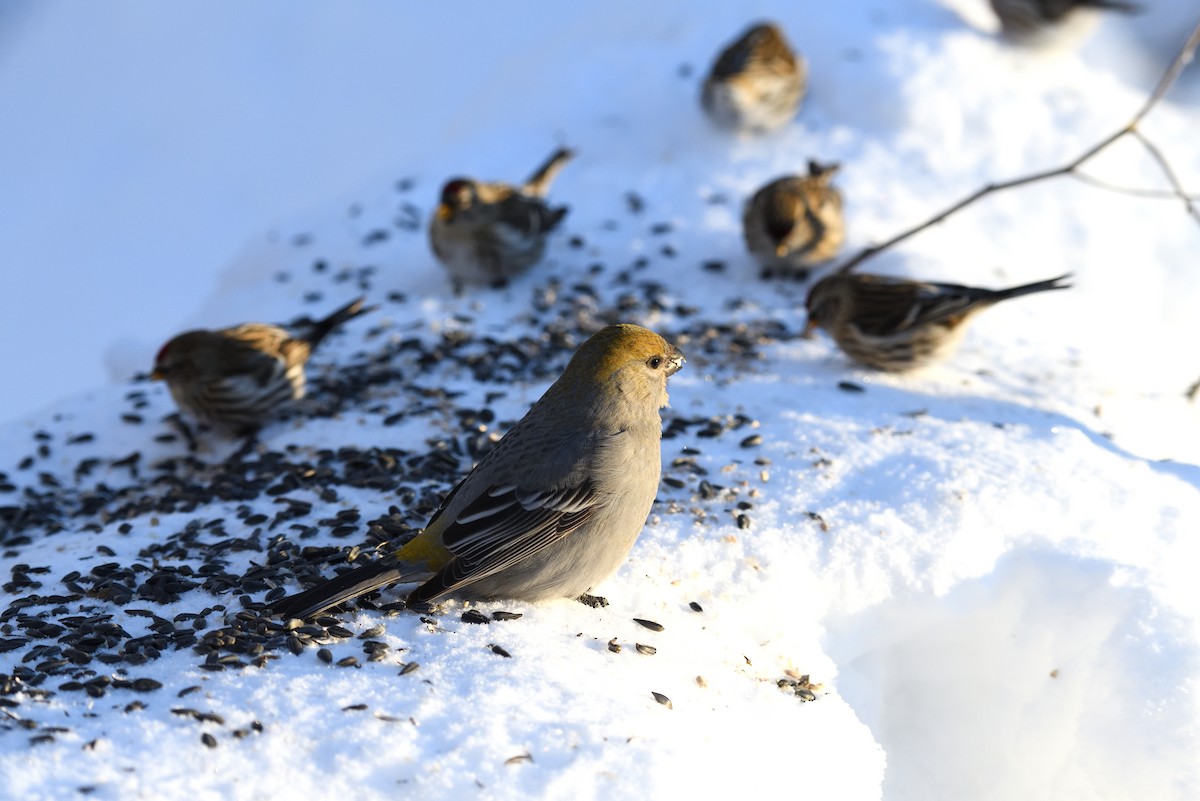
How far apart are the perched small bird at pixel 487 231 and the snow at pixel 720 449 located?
0.71 ft

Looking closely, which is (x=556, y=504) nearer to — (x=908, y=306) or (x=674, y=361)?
(x=674, y=361)

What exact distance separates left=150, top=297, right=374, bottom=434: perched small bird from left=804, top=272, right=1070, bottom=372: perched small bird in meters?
2.87

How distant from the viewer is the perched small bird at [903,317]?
594 centimetres

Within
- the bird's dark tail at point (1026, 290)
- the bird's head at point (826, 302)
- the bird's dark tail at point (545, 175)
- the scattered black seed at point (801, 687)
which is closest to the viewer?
the scattered black seed at point (801, 687)

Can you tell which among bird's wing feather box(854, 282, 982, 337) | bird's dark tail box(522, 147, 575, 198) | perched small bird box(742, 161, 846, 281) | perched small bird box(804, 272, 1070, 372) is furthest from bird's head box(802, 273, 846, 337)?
bird's dark tail box(522, 147, 575, 198)

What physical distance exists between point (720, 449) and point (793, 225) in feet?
7.78

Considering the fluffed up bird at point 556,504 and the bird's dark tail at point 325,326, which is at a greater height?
the bird's dark tail at point 325,326

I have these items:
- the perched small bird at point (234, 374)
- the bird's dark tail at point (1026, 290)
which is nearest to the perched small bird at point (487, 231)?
the perched small bird at point (234, 374)

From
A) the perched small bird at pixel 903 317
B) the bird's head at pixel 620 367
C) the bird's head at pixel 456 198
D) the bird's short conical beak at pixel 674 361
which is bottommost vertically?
the perched small bird at pixel 903 317

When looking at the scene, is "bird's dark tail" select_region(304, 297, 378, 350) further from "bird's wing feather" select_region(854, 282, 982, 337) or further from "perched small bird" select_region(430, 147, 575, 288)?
"bird's wing feather" select_region(854, 282, 982, 337)

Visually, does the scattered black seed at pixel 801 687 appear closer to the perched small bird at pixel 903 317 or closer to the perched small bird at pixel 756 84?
the perched small bird at pixel 903 317

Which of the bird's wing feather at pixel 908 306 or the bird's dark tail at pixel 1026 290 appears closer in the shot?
the bird's dark tail at pixel 1026 290

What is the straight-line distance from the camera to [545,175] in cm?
855

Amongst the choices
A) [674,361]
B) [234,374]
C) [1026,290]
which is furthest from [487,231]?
[674,361]
